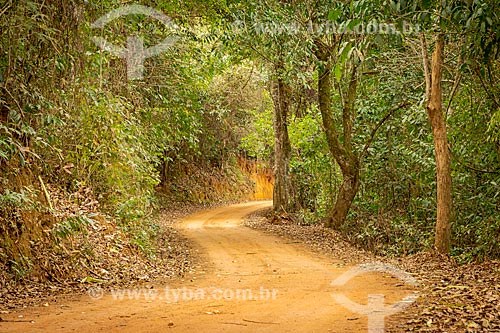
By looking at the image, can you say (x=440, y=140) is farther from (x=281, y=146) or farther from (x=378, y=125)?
(x=281, y=146)

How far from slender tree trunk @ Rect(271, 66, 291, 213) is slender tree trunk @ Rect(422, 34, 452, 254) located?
35.9ft

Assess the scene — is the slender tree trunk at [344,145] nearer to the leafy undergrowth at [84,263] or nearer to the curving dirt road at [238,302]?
the curving dirt road at [238,302]

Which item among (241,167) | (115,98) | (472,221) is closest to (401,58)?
(472,221)

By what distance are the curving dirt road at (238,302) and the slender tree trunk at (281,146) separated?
977 centimetres

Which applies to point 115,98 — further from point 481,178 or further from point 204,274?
point 481,178

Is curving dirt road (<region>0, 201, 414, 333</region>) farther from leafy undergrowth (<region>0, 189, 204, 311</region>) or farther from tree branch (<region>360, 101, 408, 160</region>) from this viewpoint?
tree branch (<region>360, 101, 408, 160</region>)

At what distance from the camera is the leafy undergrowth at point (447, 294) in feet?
18.7

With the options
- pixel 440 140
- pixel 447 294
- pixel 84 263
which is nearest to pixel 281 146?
pixel 440 140

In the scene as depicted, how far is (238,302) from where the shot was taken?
24.6 ft

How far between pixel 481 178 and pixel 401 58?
350cm

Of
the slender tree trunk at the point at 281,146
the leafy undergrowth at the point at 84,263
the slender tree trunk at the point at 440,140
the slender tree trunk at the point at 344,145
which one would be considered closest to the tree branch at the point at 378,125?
the slender tree trunk at the point at 344,145

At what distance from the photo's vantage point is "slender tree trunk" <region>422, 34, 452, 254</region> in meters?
11.0

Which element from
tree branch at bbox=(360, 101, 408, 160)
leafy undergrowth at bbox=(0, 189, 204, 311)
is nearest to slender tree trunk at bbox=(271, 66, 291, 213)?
tree branch at bbox=(360, 101, 408, 160)

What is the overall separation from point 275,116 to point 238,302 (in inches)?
607
